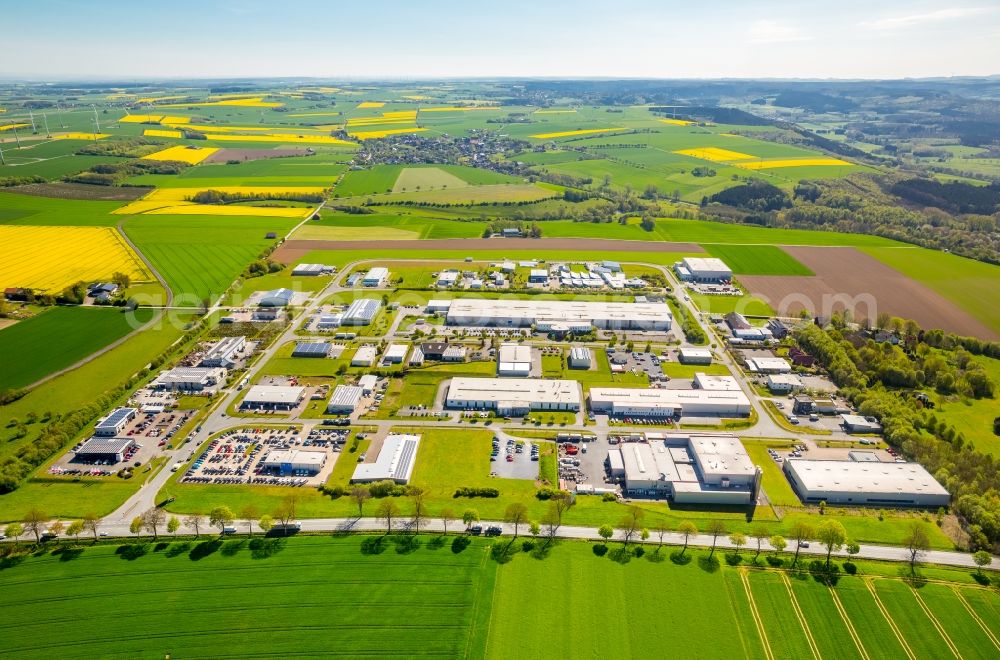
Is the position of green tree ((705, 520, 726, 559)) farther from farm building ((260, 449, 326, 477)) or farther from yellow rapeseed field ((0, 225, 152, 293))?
yellow rapeseed field ((0, 225, 152, 293))

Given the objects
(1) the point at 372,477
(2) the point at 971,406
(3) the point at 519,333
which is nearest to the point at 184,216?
(3) the point at 519,333

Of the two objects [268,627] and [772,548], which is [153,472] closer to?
[268,627]

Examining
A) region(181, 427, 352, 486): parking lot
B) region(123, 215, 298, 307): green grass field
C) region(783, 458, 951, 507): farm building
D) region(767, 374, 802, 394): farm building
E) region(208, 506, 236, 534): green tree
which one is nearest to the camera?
region(208, 506, 236, 534): green tree

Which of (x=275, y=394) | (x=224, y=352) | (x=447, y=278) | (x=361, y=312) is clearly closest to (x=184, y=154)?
(x=447, y=278)

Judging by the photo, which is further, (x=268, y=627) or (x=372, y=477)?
(x=372, y=477)

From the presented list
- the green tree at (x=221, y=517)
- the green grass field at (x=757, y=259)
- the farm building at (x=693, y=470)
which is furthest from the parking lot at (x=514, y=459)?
the green grass field at (x=757, y=259)

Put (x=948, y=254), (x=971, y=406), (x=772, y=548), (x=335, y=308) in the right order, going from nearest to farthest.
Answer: (x=772, y=548) < (x=971, y=406) < (x=335, y=308) < (x=948, y=254)

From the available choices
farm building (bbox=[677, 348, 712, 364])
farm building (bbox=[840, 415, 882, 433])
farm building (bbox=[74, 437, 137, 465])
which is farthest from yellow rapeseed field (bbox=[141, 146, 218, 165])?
farm building (bbox=[840, 415, 882, 433])
